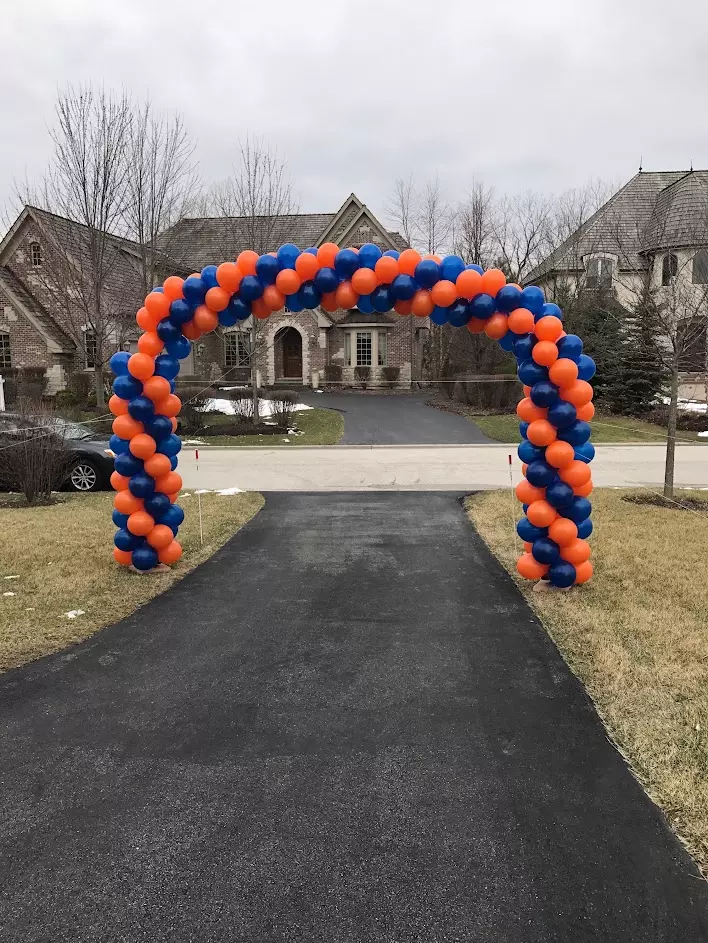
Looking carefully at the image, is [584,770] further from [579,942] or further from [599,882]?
[579,942]

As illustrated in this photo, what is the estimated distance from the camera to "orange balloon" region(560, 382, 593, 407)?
6.12 metres

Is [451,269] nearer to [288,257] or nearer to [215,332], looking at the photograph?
[288,257]

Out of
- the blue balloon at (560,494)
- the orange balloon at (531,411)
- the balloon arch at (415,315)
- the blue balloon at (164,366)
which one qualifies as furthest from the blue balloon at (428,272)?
the blue balloon at (164,366)

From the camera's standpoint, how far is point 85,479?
475 inches

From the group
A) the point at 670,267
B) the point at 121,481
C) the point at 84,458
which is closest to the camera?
the point at 121,481

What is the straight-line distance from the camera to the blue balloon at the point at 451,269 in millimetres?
6281

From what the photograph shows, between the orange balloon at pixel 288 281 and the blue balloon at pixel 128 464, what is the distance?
246 centimetres

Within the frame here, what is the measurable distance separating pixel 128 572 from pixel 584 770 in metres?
5.37

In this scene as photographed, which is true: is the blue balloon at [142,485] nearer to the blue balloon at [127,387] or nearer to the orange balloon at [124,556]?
the orange balloon at [124,556]

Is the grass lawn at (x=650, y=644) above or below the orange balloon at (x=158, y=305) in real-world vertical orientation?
below

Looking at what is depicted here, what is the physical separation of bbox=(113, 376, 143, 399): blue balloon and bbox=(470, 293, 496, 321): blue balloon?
12.0 ft

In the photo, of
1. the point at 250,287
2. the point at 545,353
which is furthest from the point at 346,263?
the point at 545,353

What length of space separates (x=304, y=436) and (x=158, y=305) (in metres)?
14.9

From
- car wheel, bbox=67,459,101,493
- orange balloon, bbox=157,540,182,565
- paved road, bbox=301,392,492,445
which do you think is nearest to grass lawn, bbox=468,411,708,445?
paved road, bbox=301,392,492,445
